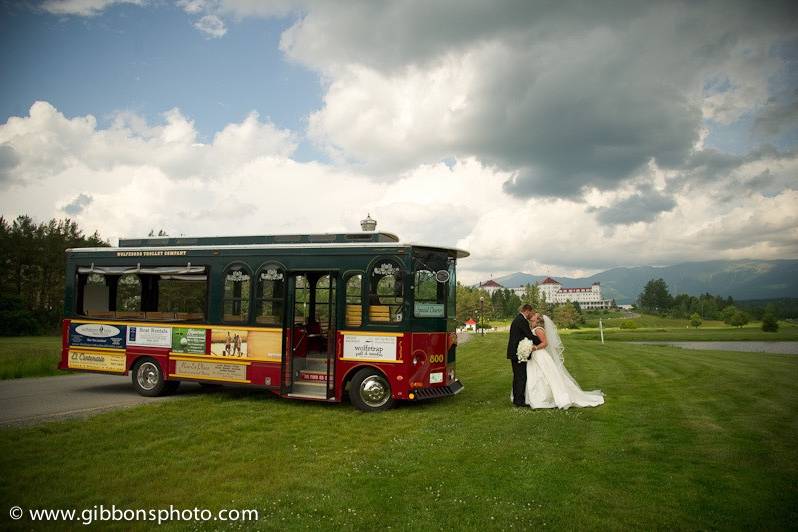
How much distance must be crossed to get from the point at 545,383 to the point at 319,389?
192 inches

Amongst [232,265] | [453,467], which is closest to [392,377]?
[453,467]

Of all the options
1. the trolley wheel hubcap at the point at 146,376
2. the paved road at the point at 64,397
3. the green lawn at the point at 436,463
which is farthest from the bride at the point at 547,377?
the trolley wheel hubcap at the point at 146,376

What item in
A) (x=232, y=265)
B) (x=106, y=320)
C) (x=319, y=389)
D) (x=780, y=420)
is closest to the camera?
(x=780, y=420)

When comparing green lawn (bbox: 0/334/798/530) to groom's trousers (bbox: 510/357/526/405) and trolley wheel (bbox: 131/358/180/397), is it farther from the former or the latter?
trolley wheel (bbox: 131/358/180/397)

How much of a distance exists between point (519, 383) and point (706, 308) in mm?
140393

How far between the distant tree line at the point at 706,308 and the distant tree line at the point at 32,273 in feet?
276

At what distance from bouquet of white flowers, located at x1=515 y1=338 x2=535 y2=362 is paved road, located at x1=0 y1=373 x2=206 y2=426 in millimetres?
8238

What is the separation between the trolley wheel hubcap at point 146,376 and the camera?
13047 mm

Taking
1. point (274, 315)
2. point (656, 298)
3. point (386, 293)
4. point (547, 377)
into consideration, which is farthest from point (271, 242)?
point (656, 298)

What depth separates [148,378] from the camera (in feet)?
42.9

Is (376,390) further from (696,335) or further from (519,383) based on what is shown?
(696,335)

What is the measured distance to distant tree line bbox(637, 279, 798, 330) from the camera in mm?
87562

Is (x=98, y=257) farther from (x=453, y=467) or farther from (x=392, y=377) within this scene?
(x=453, y=467)

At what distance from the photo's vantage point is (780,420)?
880cm
